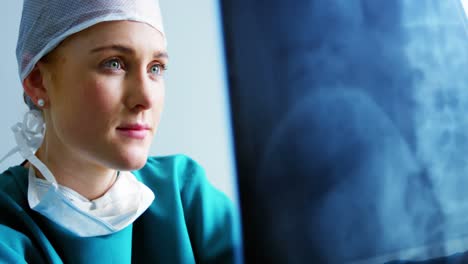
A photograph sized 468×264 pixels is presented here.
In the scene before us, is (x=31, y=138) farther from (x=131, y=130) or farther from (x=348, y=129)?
(x=348, y=129)

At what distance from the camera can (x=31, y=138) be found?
899mm

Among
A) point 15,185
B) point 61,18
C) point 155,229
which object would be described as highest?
point 61,18

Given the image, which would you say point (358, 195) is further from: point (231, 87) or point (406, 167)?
point (231, 87)

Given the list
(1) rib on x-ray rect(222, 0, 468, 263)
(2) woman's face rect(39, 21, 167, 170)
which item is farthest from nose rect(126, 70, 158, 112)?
(1) rib on x-ray rect(222, 0, 468, 263)

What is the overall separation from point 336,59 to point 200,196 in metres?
0.33

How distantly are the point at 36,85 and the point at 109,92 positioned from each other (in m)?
0.15

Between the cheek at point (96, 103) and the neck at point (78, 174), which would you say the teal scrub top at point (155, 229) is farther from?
the cheek at point (96, 103)

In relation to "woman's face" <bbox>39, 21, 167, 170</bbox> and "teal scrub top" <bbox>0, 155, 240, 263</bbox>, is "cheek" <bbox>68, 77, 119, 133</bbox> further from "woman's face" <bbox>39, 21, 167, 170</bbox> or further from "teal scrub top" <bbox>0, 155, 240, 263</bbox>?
"teal scrub top" <bbox>0, 155, 240, 263</bbox>

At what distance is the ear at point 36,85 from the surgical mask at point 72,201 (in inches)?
1.9

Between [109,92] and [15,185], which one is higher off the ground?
[109,92]

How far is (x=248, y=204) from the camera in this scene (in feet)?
2.89

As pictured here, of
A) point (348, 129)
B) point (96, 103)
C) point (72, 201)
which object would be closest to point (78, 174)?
point (72, 201)

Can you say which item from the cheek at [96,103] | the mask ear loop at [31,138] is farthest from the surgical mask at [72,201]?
the cheek at [96,103]

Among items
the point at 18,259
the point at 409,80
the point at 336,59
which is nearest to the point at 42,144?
the point at 18,259
